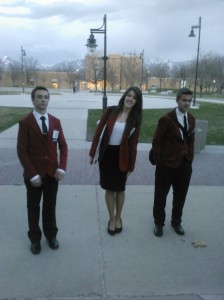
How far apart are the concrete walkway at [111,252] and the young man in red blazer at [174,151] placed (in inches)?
16.7

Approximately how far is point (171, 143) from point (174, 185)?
582 millimetres

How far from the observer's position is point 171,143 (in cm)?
384

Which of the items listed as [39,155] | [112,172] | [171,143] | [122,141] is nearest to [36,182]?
[39,155]

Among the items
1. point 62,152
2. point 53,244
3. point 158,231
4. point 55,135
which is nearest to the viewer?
point 55,135

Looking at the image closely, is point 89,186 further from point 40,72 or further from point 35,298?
point 40,72

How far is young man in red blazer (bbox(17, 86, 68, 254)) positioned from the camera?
129 inches

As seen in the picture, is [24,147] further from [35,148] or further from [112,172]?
[112,172]

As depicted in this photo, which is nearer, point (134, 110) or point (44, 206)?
point (44, 206)

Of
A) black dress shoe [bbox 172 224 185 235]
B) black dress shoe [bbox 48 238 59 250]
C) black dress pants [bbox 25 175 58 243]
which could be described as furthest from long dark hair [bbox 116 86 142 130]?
black dress shoe [bbox 48 238 59 250]

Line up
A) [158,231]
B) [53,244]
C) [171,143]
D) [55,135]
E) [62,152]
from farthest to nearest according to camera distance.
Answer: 1. [158,231]
2. [171,143]
3. [53,244]
4. [62,152]
5. [55,135]

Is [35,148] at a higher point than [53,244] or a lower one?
higher

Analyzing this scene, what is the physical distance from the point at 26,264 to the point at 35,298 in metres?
0.57

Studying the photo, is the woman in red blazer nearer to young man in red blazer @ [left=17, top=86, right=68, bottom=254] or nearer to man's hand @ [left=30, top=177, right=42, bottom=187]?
young man in red blazer @ [left=17, top=86, right=68, bottom=254]

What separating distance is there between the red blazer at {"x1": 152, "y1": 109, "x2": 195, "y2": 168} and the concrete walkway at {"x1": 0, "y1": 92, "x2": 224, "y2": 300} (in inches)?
38.4
